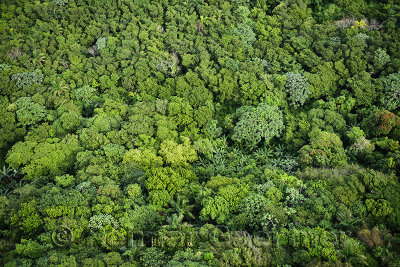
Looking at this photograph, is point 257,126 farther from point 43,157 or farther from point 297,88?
point 43,157

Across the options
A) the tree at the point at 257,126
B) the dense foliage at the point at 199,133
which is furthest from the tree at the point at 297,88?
the tree at the point at 257,126

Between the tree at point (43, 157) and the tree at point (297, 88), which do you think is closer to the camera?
the tree at point (43, 157)

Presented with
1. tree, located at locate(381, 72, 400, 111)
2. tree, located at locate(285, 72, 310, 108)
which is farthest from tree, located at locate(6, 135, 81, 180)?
tree, located at locate(381, 72, 400, 111)

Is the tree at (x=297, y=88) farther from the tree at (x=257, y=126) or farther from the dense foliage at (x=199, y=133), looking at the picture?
the tree at (x=257, y=126)

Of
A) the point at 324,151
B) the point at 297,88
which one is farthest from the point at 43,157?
the point at 297,88

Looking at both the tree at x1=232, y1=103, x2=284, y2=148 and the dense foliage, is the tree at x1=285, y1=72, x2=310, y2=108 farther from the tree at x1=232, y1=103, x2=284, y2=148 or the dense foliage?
the tree at x1=232, y1=103, x2=284, y2=148

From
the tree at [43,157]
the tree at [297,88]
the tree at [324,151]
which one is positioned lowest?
the tree at [43,157]

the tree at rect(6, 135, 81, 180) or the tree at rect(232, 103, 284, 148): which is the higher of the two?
the tree at rect(232, 103, 284, 148)

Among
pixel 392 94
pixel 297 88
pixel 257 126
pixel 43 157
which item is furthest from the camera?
pixel 297 88

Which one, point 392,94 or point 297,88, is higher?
point 392,94
